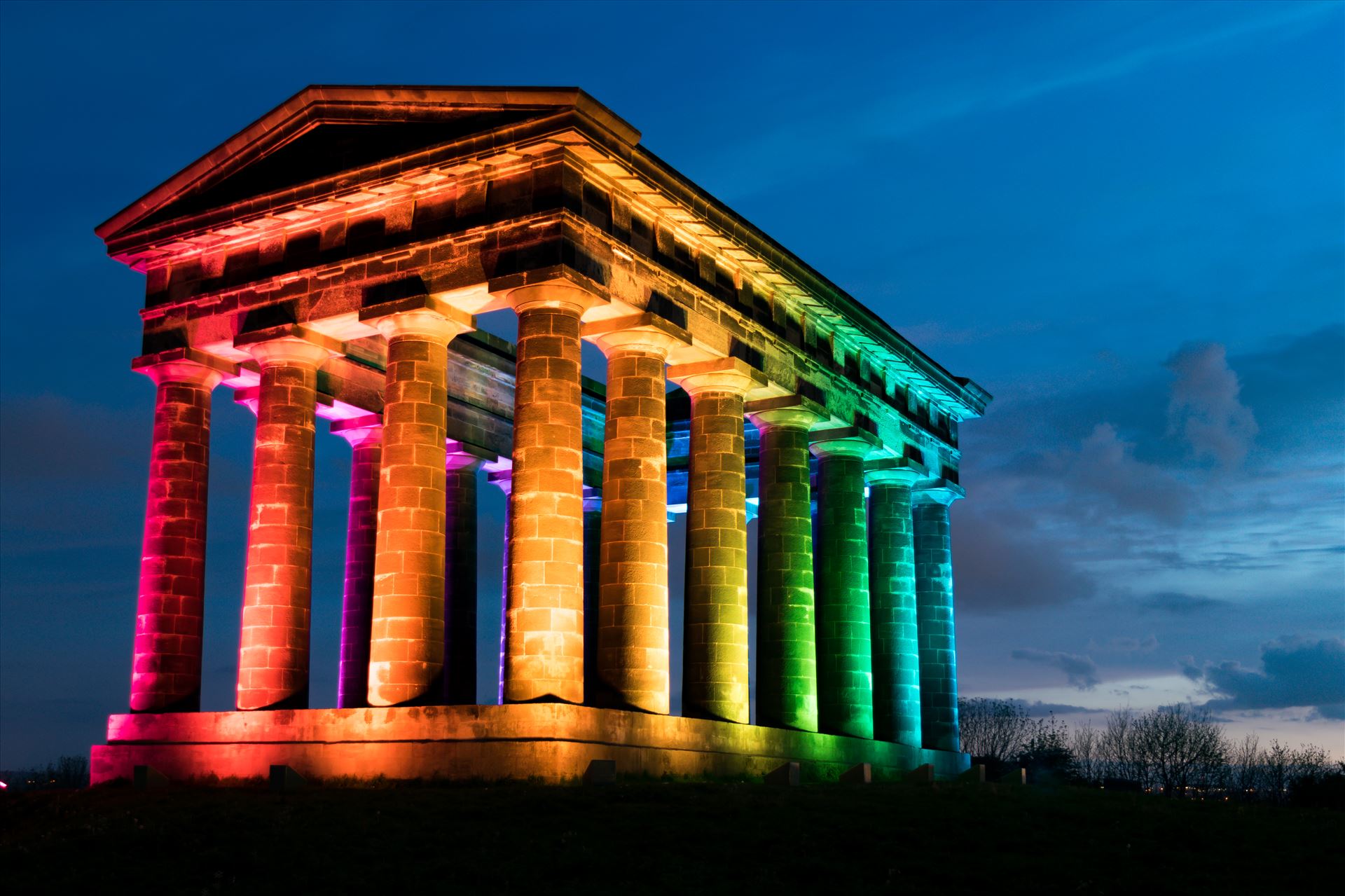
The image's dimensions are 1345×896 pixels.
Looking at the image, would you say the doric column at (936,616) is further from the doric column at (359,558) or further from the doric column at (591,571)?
the doric column at (359,558)

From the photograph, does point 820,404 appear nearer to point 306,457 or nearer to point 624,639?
point 624,639

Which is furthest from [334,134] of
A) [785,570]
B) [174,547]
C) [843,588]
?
[843,588]

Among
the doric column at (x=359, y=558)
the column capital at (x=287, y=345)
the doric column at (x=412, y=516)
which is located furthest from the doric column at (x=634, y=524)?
the doric column at (x=359, y=558)

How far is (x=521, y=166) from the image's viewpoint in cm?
4406

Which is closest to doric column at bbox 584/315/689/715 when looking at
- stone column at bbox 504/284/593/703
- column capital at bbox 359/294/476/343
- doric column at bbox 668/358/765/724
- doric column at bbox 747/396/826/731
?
stone column at bbox 504/284/593/703

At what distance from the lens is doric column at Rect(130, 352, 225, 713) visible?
1912 inches

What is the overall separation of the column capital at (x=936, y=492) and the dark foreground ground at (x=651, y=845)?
3397cm

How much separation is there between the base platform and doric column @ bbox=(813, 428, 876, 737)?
7.78m

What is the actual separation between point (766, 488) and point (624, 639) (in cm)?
1405

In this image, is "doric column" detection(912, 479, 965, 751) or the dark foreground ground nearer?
the dark foreground ground

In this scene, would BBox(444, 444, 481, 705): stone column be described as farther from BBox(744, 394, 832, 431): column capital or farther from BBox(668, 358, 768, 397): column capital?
BBox(668, 358, 768, 397): column capital

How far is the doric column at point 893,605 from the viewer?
215 ft

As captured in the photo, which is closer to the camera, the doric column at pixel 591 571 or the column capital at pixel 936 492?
the doric column at pixel 591 571

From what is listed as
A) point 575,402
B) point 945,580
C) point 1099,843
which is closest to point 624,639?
point 575,402
